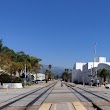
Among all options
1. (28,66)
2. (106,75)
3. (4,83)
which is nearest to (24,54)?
(28,66)

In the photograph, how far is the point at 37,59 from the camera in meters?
126

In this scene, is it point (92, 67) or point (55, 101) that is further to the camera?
point (92, 67)

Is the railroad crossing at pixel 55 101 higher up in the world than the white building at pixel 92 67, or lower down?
lower down

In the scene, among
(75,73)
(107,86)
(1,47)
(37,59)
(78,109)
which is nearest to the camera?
(78,109)

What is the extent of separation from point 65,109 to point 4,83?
173ft

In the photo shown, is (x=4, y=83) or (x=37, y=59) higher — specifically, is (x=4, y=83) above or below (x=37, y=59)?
below

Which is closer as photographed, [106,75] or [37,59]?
[106,75]

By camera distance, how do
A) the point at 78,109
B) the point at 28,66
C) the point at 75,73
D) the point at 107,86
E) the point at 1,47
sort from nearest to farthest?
the point at 78,109 → the point at 107,86 → the point at 1,47 → the point at 28,66 → the point at 75,73

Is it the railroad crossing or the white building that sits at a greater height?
the white building

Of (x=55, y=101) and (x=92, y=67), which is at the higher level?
(x=92, y=67)

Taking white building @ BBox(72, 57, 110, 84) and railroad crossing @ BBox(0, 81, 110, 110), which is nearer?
railroad crossing @ BBox(0, 81, 110, 110)

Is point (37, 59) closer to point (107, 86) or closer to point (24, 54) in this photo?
point (24, 54)

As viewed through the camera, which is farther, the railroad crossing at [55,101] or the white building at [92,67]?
the white building at [92,67]

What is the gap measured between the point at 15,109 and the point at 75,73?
565ft
